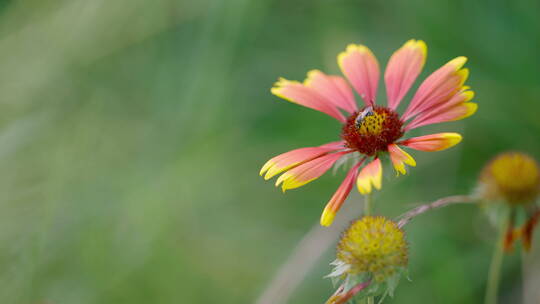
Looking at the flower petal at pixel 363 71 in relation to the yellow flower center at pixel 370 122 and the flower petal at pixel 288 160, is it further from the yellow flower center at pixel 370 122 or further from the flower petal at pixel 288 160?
the flower petal at pixel 288 160

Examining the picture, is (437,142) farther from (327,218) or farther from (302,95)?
(302,95)

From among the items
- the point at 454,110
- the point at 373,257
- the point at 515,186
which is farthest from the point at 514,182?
the point at 373,257

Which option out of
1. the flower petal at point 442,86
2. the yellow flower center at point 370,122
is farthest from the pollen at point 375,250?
the flower petal at point 442,86

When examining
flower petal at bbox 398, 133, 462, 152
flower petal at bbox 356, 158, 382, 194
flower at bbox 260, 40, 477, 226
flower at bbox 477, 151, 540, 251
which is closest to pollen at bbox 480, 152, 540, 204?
flower at bbox 477, 151, 540, 251

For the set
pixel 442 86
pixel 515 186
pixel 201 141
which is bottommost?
pixel 515 186

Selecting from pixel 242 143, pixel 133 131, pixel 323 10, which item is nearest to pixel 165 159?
pixel 133 131

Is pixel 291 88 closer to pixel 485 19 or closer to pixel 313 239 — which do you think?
pixel 313 239
